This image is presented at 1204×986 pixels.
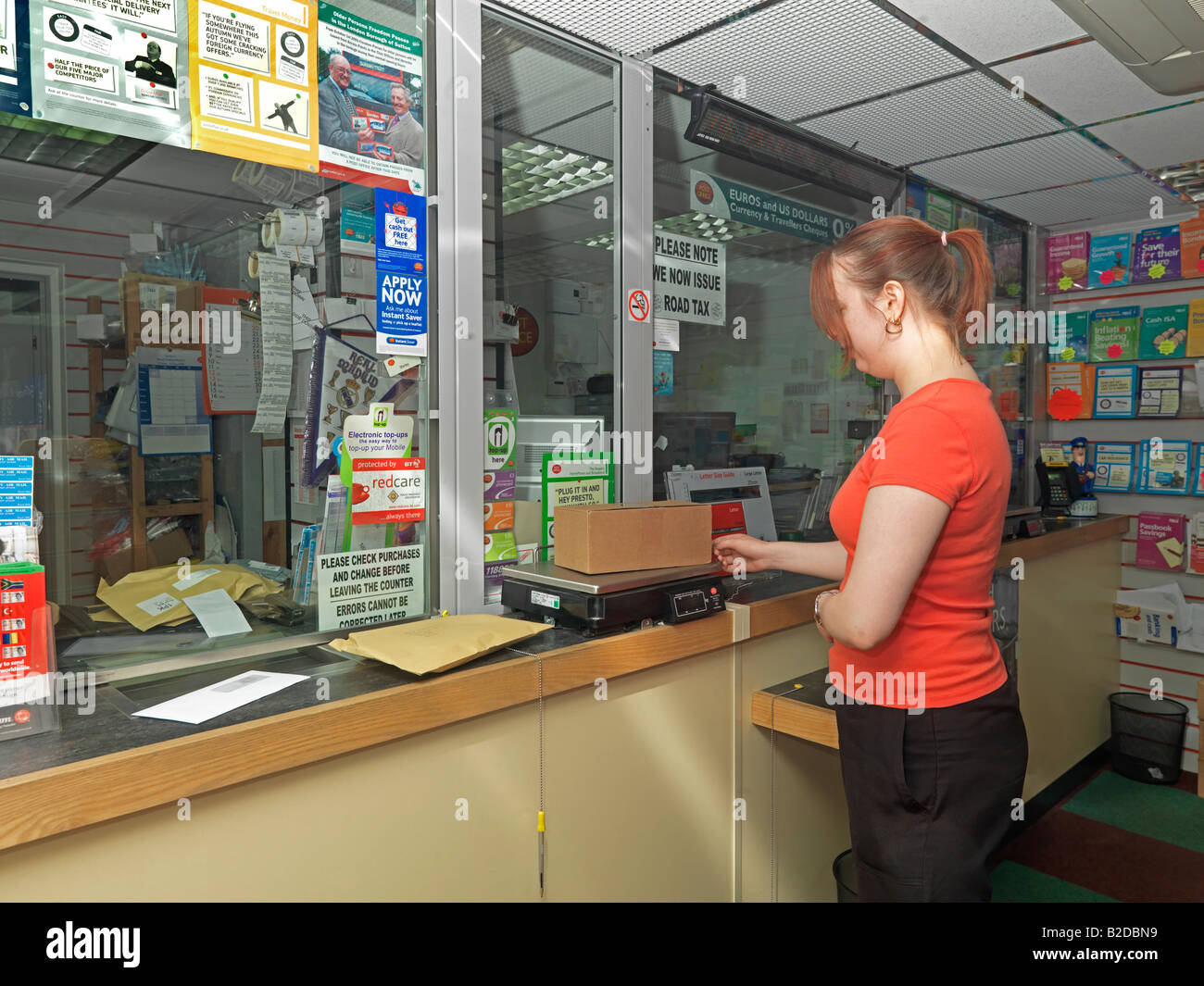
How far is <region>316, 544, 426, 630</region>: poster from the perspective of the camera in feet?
5.48

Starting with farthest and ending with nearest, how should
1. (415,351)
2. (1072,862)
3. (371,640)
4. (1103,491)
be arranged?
(1103,491)
(1072,862)
(415,351)
(371,640)

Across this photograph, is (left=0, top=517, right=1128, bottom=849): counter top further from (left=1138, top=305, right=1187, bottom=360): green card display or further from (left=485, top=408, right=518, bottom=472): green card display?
(left=1138, top=305, right=1187, bottom=360): green card display

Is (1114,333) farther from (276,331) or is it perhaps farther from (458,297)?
(276,331)

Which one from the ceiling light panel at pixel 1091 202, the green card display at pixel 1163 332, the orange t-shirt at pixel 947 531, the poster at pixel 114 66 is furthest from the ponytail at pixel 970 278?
the green card display at pixel 1163 332

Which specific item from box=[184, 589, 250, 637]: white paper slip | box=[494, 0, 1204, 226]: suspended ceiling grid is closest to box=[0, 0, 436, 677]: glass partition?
box=[184, 589, 250, 637]: white paper slip

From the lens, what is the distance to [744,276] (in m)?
2.60

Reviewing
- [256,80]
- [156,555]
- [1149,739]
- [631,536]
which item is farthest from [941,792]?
[1149,739]

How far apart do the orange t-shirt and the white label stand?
621mm

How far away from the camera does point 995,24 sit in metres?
2.06

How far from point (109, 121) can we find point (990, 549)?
159 cm
